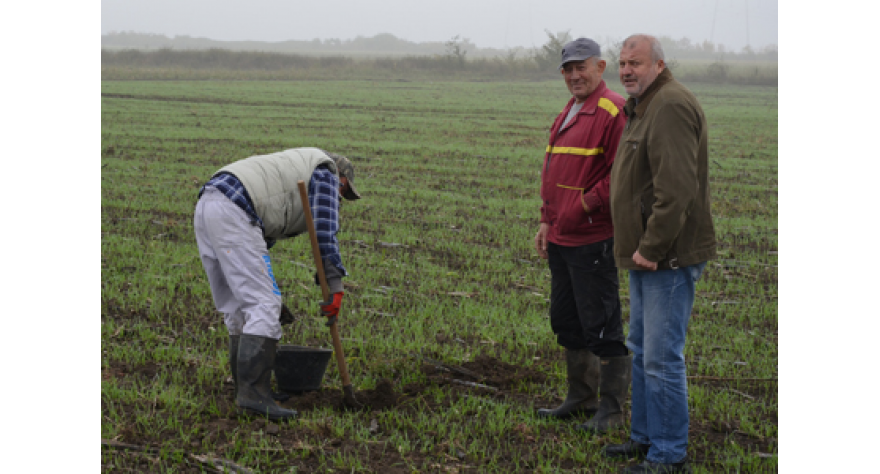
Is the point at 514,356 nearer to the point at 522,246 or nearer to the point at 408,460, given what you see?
the point at 408,460

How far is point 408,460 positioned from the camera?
4.22 meters

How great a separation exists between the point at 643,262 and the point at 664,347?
0.45 m

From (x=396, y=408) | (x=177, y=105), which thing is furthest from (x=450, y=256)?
(x=177, y=105)

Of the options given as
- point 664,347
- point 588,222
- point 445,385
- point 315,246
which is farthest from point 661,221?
point 445,385

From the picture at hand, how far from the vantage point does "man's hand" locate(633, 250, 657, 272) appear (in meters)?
3.68

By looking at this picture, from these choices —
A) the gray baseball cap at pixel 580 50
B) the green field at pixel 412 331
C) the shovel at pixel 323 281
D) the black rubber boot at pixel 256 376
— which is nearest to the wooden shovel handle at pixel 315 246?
the shovel at pixel 323 281

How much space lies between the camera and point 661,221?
3.60m

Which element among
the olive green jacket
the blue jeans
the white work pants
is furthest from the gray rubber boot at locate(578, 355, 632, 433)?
the white work pants

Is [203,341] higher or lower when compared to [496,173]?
lower

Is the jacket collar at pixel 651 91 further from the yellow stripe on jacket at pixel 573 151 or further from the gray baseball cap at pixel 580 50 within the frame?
the gray baseball cap at pixel 580 50

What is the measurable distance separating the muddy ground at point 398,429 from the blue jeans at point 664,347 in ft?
1.24

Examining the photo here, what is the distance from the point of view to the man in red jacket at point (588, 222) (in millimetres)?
4324

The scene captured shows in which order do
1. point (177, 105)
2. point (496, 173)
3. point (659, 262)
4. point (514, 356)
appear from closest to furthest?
point (659, 262), point (514, 356), point (496, 173), point (177, 105)

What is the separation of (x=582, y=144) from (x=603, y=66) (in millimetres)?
488
